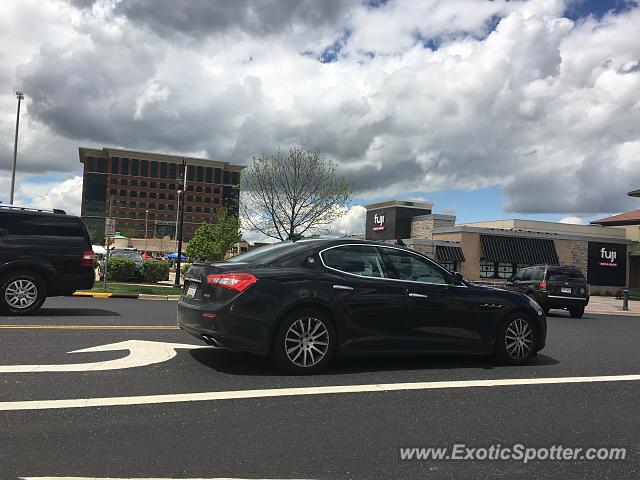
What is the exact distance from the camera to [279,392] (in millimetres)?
5367

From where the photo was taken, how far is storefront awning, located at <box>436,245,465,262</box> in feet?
136

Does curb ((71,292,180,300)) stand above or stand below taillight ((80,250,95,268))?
below

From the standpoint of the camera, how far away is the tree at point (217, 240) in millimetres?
47156

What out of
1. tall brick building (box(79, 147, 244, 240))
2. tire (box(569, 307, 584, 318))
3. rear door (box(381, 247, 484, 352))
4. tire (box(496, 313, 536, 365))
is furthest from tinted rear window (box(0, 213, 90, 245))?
tall brick building (box(79, 147, 244, 240))

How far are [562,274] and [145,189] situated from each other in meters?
150

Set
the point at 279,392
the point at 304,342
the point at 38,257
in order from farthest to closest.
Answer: the point at 38,257
the point at 304,342
the point at 279,392

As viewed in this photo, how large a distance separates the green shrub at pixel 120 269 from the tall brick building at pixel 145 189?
411 ft

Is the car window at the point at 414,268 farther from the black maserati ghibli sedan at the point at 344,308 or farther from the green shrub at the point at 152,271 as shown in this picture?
the green shrub at the point at 152,271

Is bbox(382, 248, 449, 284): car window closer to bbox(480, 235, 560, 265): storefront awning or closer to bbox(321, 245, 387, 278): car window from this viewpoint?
bbox(321, 245, 387, 278): car window

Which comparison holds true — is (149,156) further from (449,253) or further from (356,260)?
(356,260)

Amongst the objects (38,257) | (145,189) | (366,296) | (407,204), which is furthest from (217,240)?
(145,189)

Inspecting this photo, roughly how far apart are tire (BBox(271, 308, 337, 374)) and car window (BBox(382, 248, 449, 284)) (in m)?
1.17

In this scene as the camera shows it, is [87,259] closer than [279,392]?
No

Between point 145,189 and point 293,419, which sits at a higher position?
point 145,189
